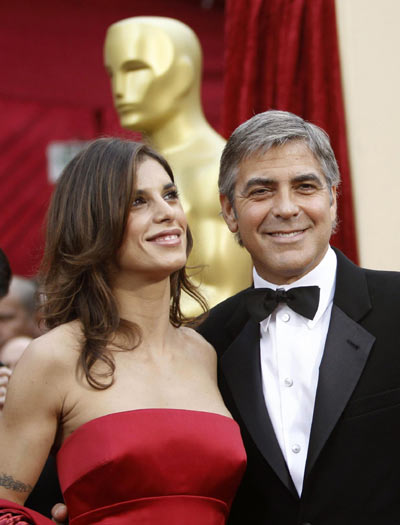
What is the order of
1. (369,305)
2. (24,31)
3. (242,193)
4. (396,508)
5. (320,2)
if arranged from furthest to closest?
(24,31), (320,2), (242,193), (369,305), (396,508)

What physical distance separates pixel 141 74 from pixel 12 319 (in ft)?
4.33

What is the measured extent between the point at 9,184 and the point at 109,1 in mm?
1287

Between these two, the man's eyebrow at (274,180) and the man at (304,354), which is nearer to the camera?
the man at (304,354)

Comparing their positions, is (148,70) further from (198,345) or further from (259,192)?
(198,345)

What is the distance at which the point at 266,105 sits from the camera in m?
3.25

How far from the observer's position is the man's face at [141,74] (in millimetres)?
3104

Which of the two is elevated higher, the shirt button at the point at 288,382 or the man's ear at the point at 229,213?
the man's ear at the point at 229,213

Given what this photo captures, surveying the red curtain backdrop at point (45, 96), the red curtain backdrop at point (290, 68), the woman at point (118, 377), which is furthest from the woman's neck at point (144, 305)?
the red curtain backdrop at point (45, 96)

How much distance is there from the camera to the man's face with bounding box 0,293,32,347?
3.82 metres

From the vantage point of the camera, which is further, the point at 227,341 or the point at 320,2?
the point at 320,2

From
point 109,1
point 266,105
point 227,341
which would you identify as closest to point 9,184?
point 109,1

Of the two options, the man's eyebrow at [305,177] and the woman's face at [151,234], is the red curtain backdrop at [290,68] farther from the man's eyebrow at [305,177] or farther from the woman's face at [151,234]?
the woman's face at [151,234]

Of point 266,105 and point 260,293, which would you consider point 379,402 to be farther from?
point 266,105

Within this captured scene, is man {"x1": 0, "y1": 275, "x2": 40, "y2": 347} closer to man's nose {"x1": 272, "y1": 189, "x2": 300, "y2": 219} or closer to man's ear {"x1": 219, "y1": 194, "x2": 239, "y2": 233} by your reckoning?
man's ear {"x1": 219, "y1": 194, "x2": 239, "y2": 233}
